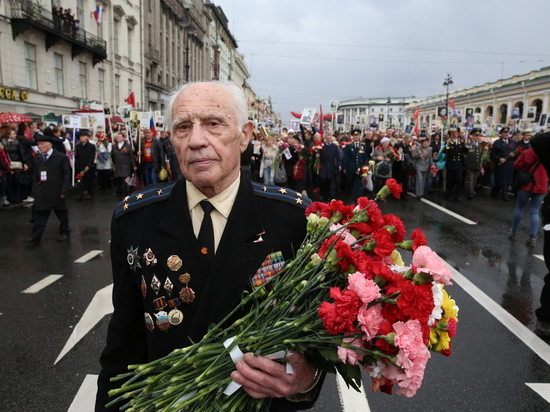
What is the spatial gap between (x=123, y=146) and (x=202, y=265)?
39.1 feet

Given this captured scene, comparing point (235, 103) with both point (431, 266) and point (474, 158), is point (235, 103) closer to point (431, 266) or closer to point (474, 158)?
point (431, 266)

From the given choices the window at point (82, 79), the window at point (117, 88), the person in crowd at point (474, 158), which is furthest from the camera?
the window at point (117, 88)

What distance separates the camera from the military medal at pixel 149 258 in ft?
5.45

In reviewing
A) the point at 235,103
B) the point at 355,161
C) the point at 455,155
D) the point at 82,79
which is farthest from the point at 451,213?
the point at 82,79

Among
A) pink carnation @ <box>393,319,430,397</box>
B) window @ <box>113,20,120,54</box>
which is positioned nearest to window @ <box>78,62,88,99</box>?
window @ <box>113,20,120,54</box>

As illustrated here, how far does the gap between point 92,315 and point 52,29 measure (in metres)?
23.4

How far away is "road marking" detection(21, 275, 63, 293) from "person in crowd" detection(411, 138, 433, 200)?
10.6 m

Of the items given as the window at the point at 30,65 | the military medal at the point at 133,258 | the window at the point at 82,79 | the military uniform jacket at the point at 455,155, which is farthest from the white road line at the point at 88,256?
the window at the point at 82,79

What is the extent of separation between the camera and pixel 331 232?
1.51m

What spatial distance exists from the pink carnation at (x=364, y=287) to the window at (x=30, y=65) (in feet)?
84.6

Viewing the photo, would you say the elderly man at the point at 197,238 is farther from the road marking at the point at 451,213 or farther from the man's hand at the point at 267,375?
the road marking at the point at 451,213

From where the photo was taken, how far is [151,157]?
13305 millimetres

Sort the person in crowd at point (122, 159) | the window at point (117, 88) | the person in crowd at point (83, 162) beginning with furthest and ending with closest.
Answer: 1. the window at point (117, 88)
2. the person in crowd at point (122, 159)
3. the person in crowd at point (83, 162)

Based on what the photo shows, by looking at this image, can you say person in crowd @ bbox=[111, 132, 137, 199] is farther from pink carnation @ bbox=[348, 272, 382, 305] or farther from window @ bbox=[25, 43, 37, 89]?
window @ bbox=[25, 43, 37, 89]
